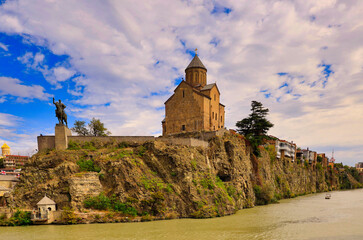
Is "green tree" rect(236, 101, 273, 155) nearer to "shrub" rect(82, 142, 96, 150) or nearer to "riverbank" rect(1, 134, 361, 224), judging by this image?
"riverbank" rect(1, 134, 361, 224)

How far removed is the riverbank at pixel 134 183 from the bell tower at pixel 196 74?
46.0 feet

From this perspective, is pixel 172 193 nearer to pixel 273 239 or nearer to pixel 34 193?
pixel 273 239

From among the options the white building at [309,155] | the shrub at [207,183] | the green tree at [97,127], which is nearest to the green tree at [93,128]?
the green tree at [97,127]

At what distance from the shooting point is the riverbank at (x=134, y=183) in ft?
88.0

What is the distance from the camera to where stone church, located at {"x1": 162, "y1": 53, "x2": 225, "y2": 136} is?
141 feet

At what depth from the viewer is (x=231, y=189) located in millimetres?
34031

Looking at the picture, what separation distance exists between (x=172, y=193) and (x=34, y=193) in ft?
46.0

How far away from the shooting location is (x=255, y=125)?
44.5m

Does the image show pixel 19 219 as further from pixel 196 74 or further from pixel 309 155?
pixel 309 155

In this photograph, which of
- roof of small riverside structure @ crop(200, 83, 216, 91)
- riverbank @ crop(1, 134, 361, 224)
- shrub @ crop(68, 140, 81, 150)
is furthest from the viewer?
roof of small riverside structure @ crop(200, 83, 216, 91)

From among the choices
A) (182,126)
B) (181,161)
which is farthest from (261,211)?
(182,126)

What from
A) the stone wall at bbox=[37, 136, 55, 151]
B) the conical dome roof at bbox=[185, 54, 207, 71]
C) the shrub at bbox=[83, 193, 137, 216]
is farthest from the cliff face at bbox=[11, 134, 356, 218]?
the conical dome roof at bbox=[185, 54, 207, 71]

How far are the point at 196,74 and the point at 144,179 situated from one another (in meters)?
24.8

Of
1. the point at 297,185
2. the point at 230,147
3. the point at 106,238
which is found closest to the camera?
the point at 106,238
